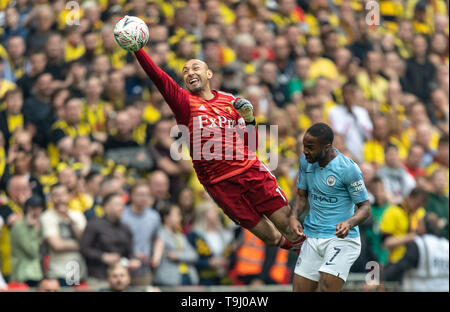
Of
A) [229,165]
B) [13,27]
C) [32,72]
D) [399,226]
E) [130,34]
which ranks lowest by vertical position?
[399,226]

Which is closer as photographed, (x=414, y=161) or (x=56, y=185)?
(x=56, y=185)

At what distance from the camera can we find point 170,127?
14.1 m

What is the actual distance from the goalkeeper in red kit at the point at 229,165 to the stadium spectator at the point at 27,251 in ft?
12.2

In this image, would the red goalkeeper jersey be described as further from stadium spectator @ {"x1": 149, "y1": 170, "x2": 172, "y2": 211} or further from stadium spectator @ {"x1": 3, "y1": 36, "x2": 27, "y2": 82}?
stadium spectator @ {"x1": 3, "y1": 36, "x2": 27, "y2": 82}

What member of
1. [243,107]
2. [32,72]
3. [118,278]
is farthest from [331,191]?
[32,72]

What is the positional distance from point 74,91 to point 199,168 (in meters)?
5.28

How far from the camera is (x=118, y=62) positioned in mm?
15203

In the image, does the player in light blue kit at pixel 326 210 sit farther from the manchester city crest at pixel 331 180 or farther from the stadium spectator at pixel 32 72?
the stadium spectator at pixel 32 72

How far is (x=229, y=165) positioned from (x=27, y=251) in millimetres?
4109

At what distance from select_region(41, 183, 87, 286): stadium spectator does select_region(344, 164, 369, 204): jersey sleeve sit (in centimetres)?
477

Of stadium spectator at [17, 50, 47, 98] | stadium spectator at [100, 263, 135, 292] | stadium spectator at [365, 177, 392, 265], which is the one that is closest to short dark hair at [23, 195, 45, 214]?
stadium spectator at [100, 263, 135, 292]

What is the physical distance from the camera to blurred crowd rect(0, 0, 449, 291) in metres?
12.8

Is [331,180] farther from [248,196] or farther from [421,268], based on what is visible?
[421,268]

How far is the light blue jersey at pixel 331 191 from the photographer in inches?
372
